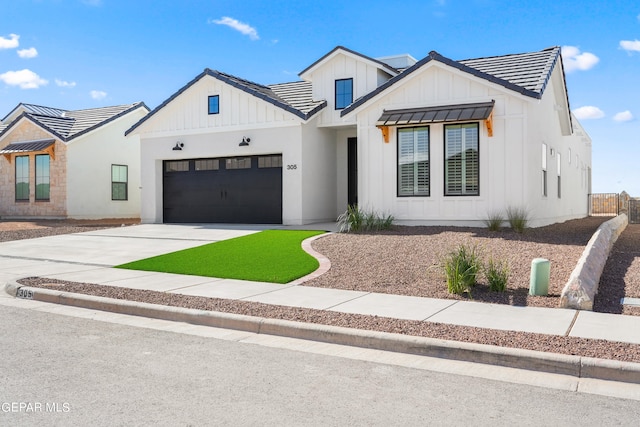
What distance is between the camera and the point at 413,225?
1692 cm

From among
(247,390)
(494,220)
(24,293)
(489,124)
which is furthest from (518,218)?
(247,390)

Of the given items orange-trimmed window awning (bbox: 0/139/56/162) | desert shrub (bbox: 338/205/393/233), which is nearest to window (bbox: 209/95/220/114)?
desert shrub (bbox: 338/205/393/233)

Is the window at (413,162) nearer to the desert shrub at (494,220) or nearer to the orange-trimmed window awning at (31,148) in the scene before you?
the desert shrub at (494,220)

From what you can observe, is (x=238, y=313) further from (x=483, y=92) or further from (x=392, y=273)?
(x=483, y=92)

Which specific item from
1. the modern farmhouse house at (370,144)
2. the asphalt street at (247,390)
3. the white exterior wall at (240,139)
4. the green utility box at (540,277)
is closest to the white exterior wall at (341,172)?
the modern farmhouse house at (370,144)

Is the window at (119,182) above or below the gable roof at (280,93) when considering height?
below

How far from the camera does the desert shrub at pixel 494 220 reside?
15.3 m

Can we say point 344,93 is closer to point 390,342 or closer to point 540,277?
point 540,277

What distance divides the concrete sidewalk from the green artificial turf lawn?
0.49 m

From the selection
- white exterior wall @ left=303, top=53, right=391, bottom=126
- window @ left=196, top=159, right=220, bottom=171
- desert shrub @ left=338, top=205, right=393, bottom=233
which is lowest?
desert shrub @ left=338, top=205, right=393, bottom=233

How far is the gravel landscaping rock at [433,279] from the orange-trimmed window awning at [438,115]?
304 cm

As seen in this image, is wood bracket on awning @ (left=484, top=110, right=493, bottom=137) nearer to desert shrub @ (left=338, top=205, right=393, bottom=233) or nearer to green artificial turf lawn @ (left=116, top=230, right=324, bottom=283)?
desert shrub @ (left=338, top=205, right=393, bottom=233)

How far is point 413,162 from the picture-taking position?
16.9 m

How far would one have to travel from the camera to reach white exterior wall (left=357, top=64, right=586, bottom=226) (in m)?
15.7
